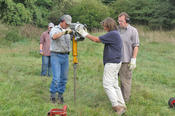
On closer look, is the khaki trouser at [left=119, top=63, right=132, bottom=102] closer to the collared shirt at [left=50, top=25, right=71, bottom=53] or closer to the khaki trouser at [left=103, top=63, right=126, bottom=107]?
the khaki trouser at [left=103, top=63, right=126, bottom=107]

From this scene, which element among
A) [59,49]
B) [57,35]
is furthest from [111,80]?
[57,35]

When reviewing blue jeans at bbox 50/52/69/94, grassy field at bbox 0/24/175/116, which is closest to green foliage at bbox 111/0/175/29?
grassy field at bbox 0/24/175/116

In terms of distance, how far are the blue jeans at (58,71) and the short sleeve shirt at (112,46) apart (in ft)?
3.56

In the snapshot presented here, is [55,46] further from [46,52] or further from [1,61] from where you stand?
[1,61]

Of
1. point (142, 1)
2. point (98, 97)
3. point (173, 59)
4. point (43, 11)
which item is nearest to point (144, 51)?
point (173, 59)

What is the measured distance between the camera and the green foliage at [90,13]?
93.7 ft

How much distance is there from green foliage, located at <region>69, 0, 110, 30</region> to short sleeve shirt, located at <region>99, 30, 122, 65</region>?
77.2 ft

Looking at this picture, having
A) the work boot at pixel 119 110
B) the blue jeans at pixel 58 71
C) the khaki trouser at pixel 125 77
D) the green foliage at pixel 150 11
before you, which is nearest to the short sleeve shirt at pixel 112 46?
the khaki trouser at pixel 125 77

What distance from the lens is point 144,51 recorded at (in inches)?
616

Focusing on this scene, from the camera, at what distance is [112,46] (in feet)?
15.8

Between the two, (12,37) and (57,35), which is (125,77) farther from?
(12,37)

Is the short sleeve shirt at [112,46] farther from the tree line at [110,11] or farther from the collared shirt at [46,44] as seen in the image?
the tree line at [110,11]

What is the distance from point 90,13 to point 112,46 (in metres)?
24.6

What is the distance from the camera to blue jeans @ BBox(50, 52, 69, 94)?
5.37 metres
